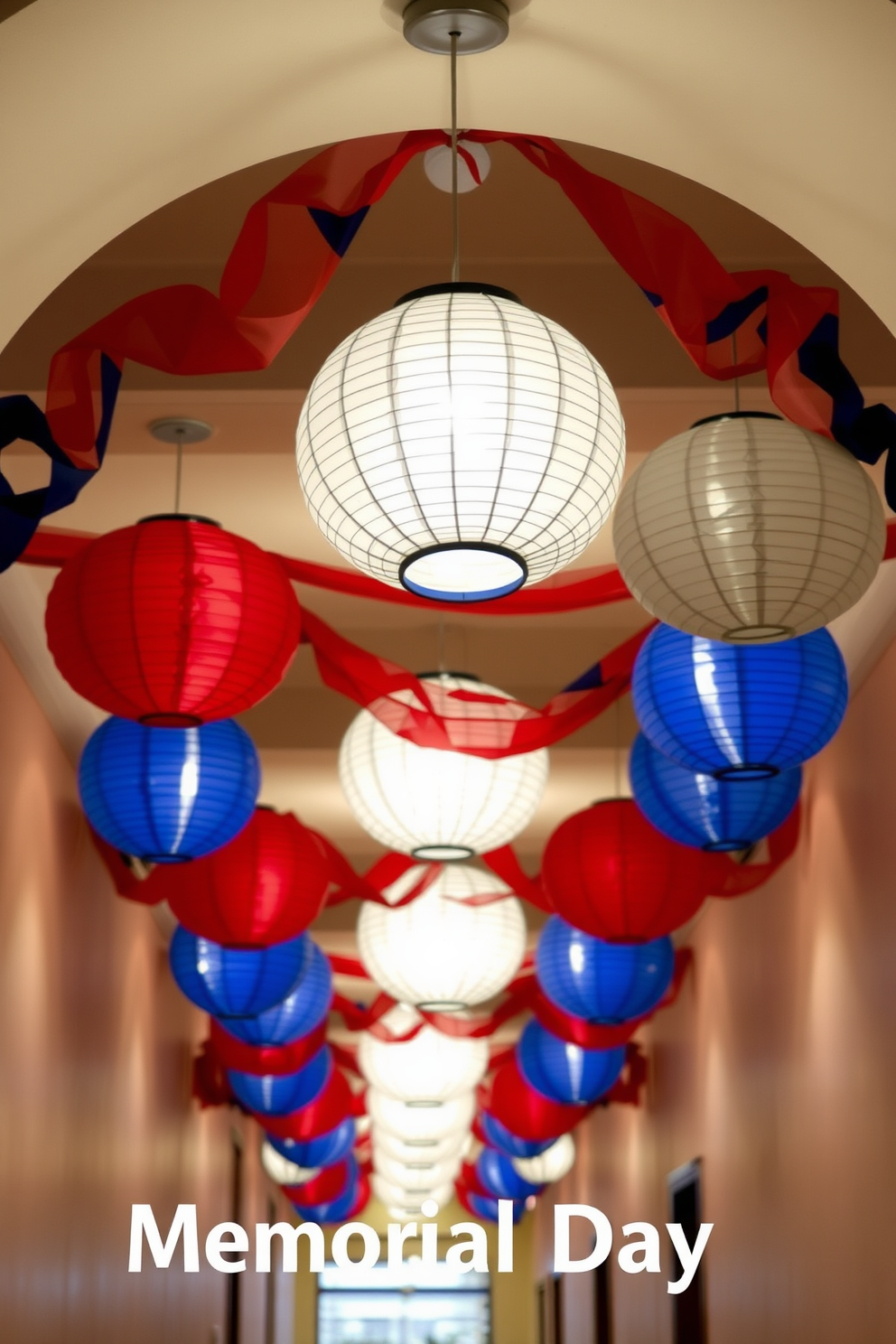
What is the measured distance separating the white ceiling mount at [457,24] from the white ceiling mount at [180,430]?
4.17ft

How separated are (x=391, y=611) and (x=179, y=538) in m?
2.14

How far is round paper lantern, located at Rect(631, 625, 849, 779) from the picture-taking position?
2.73m

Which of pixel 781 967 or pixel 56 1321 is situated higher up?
pixel 781 967

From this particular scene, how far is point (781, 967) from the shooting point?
16.3 feet

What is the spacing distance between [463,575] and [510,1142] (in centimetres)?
738

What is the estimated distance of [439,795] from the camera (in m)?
3.45

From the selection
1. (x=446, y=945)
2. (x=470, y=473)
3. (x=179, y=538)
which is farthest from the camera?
(x=446, y=945)

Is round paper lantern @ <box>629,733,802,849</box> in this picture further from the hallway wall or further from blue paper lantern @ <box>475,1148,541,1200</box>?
blue paper lantern @ <box>475,1148,541,1200</box>

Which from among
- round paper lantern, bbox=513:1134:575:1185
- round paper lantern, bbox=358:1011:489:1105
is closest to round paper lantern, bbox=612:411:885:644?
round paper lantern, bbox=358:1011:489:1105

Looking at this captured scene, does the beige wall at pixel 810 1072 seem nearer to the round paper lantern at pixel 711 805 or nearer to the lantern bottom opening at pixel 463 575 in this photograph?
the round paper lantern at pixel 711 805

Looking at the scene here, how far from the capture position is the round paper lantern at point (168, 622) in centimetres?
252

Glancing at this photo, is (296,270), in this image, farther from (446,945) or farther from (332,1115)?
(332,1115)

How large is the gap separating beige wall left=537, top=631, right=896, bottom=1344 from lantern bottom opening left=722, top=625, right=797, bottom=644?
1.68 metres

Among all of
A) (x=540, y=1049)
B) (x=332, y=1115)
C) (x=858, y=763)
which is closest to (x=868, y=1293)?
(x=858, y=763)
